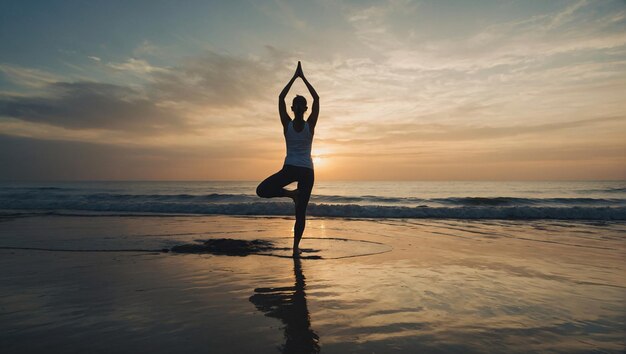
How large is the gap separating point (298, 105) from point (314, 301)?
3126mm

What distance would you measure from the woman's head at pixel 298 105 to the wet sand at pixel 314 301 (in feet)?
7.79

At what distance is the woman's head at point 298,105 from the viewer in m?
5.67

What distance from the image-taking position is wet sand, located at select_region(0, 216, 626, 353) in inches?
104

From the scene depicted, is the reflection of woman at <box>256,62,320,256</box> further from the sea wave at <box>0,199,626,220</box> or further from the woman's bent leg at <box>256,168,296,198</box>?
the sea wave at <box>0,199,626,220</box>

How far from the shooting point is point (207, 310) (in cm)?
337

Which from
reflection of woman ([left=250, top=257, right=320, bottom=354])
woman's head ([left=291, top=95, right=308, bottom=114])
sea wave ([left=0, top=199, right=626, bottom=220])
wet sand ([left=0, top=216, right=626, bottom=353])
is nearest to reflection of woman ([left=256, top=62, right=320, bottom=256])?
woman's head ([left=291, top=95, right=308, bottom=114])

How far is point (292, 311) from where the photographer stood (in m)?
3.34

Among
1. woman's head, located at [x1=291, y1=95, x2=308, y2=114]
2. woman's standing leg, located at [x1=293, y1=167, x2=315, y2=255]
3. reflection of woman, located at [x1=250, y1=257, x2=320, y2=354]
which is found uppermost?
woman's head, located at [x1=291, y1=95, x2=308, y2=114]

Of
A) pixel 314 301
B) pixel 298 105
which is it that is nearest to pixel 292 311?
pixel 314 301

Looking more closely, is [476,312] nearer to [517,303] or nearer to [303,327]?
[517,303]

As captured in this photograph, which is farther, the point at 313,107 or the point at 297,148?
the point at 313,107

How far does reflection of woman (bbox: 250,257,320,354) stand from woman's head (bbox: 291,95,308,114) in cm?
249

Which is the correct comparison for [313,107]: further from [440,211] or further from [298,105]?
[440,211]

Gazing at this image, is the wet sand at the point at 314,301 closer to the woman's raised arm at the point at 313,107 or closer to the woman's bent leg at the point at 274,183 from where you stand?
the woman's bent leg at the point at 274,183
